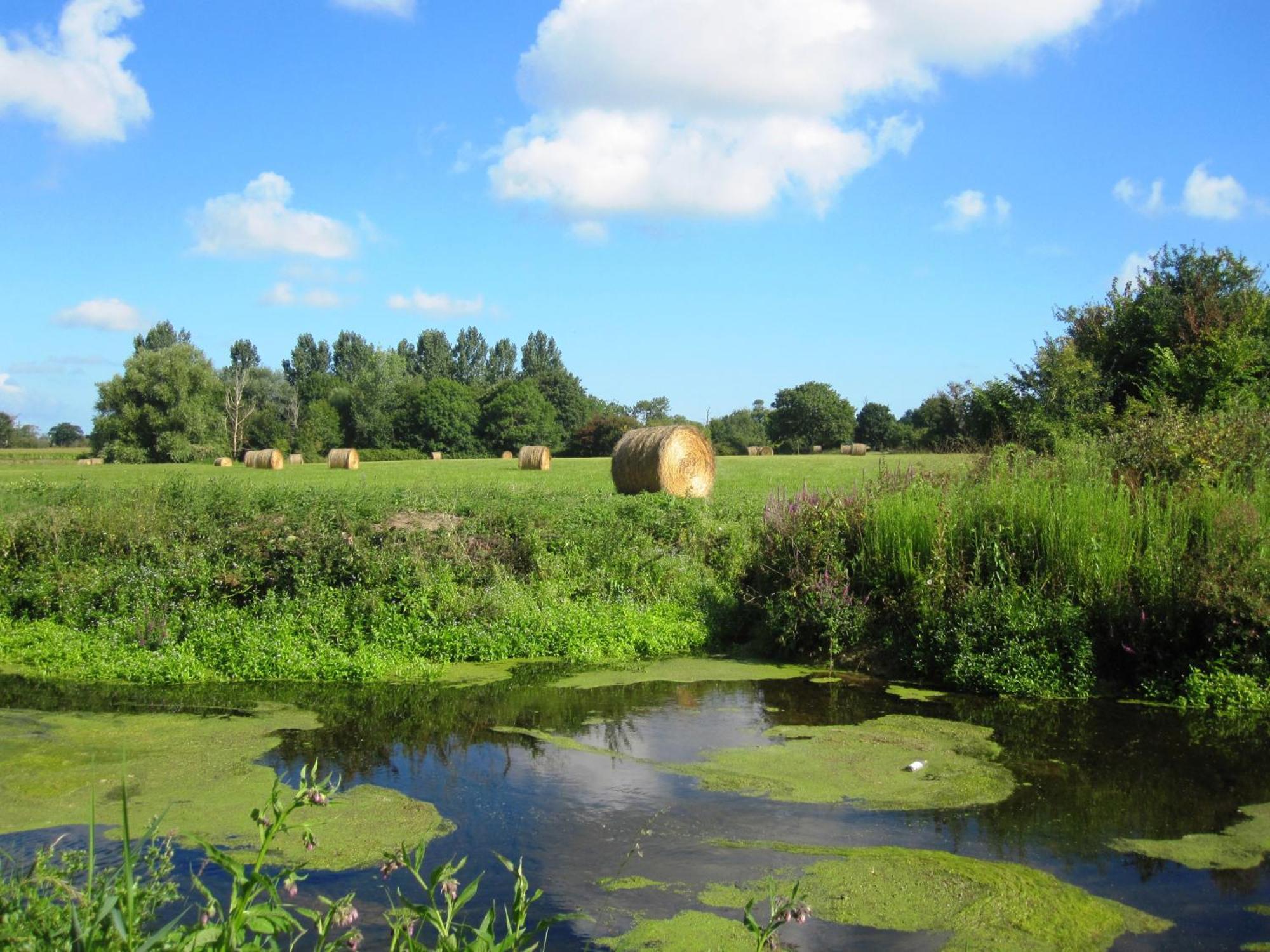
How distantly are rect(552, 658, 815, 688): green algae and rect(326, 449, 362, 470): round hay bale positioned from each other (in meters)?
31.7

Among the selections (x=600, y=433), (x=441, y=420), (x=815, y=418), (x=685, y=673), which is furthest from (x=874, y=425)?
(x=685, y=673)

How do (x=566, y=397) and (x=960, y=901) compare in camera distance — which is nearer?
(x=960, y=901)

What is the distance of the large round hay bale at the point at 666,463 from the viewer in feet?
69.6

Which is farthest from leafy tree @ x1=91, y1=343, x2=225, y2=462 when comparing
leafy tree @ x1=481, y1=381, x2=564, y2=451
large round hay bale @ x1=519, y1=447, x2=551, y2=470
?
large round hay bale @ x1=519, y1=447, x2=551, y2=470

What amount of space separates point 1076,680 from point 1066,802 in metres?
3.01

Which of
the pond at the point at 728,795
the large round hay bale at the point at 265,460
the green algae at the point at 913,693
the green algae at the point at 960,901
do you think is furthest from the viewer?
the large round hay bale at the point at 265,460

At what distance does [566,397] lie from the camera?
3499 inches

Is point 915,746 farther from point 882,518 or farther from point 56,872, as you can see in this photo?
point 56,872

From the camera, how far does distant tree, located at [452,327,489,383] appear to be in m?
114

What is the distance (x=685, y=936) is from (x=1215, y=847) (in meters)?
3.48

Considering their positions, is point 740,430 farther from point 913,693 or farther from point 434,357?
point 913,693

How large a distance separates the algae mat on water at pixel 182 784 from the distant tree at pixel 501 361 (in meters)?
106

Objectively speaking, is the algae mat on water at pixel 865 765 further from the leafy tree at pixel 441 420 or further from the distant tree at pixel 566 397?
the distant tree at pixel 566 397

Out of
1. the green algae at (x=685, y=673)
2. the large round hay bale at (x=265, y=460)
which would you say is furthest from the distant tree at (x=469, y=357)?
the green algae at (x=685, y=673)
